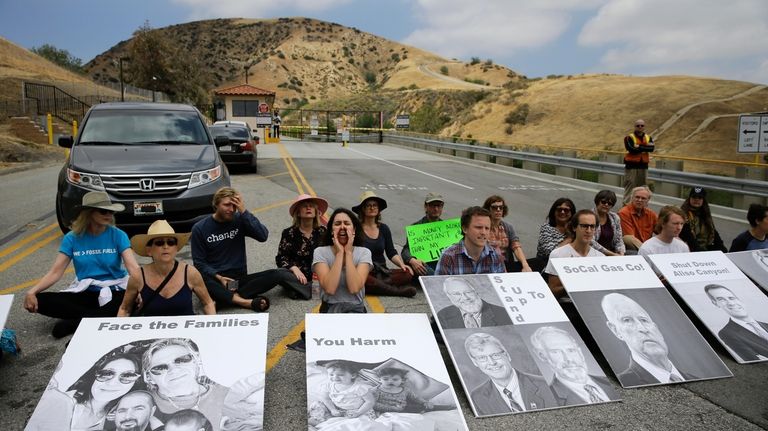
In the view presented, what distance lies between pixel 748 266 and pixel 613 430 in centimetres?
322

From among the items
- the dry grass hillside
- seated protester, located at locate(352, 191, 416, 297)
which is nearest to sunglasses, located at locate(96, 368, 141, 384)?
seated protester, located at locate(352, 191, 416, 297)

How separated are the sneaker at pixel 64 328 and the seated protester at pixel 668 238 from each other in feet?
17.4

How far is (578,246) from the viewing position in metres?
5.47

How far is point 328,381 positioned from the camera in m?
3.73

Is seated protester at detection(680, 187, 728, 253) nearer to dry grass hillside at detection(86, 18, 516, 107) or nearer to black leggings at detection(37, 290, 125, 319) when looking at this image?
black leggings at detection(37, 290, 125, 319)

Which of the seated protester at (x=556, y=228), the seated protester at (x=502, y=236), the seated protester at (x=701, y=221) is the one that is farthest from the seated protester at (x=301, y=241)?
the seated protester at (x=701, y=221)

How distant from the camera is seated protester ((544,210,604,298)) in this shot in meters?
5.31

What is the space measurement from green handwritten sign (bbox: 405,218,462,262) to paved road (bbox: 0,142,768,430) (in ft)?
2.36

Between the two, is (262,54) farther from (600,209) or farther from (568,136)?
(600,209)

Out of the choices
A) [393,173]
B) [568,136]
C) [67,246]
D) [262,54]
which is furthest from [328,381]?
[262,54]

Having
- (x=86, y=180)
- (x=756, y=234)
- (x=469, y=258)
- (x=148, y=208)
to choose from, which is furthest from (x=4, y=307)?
(x=756, y=234)

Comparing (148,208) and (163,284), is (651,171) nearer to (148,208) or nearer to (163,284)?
(148,208)

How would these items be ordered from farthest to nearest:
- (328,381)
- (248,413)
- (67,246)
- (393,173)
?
(393,173) < (67,246) < (328,381) < (248,413)

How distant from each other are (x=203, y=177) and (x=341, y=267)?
4468mm
